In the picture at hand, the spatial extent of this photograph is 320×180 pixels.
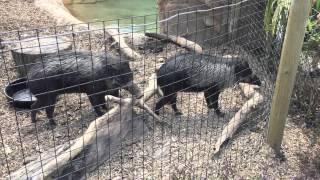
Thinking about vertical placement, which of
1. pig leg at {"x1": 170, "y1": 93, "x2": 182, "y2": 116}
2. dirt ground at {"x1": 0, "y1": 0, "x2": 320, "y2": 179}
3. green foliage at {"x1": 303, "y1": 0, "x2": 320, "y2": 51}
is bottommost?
Answer: dirt ground at {"x1": 0, "y1": 0, "x2": 320, "y2": 179}

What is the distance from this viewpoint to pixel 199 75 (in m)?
4.84

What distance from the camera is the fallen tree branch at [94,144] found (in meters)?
3.52

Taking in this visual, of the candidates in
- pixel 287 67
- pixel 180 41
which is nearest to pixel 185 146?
pixel 287 67

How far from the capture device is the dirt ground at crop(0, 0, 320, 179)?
12.5 ft

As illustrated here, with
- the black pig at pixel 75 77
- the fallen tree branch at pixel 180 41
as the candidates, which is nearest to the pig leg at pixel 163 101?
the black pig at pixel 75 77

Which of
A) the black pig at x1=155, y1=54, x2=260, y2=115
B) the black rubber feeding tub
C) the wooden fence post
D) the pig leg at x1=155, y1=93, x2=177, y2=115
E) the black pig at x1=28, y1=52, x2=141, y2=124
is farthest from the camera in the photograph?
the black rubber feeding tub

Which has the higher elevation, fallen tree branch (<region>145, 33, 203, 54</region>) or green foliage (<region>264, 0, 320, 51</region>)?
green foliage (<region>264, 0, 320, 51</region>)

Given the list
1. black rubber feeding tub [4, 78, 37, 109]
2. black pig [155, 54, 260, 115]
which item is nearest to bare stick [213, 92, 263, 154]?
black pig [155, 54, 260, 115]

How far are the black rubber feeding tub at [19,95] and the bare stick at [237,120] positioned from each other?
209 centimetres

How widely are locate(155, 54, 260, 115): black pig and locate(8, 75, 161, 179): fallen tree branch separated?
13.9 inches

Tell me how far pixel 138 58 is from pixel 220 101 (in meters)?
1.49

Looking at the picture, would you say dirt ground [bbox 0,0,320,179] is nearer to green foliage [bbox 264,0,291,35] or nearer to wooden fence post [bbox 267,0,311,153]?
wooden fence post [bbox 267,0,311,153]

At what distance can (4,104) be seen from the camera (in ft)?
16.5

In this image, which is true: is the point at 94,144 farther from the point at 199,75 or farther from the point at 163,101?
the point at 199,75
